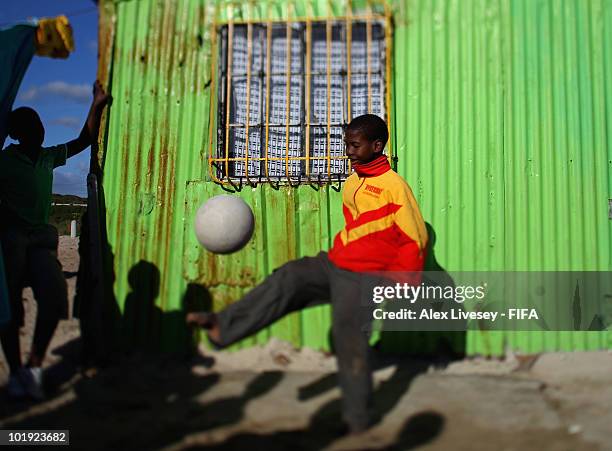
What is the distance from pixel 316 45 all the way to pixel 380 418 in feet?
11.0

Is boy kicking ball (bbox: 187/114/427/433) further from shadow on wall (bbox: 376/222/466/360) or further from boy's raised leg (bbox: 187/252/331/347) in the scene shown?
shadow on wall (bbox: 376/222/466/360)

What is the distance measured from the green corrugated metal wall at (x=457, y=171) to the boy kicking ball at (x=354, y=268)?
3.79 feet

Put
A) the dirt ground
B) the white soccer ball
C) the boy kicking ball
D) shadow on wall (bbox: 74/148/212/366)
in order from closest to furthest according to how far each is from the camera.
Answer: the dirt ground → the boy kicking ball → the white soccer ball → shadow on wall (bbox: 74/148/212/366)

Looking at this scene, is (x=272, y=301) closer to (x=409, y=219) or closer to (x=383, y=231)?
(x=383, y=231)

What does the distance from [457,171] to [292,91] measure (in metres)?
1.66

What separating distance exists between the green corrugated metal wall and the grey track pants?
123 cm

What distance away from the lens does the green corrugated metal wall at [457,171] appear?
14.9 feet

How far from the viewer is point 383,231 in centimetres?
332

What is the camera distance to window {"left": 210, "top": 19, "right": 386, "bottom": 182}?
483 centimetres

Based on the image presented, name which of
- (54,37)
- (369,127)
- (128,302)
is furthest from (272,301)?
(54,37)

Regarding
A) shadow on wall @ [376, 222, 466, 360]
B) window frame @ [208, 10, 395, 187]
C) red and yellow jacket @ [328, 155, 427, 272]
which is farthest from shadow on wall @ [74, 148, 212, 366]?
red and yellow jacket @ [328, 155, 427, 272]

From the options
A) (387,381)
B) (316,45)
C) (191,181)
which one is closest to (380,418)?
(387,381)

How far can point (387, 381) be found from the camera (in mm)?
4047

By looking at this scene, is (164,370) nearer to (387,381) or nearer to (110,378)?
(110,378)
